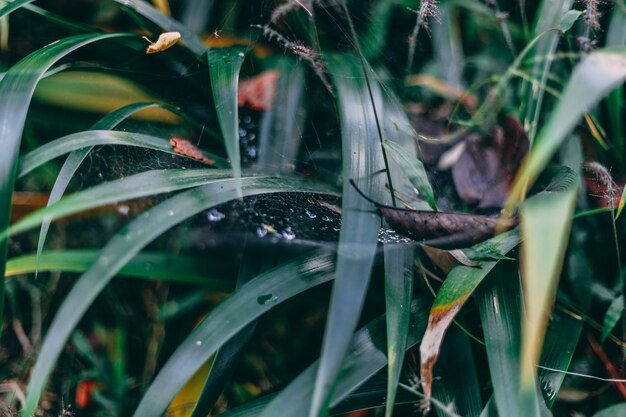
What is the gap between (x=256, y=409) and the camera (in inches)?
25.1

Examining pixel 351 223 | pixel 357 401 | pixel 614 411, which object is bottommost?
pixel 614 411

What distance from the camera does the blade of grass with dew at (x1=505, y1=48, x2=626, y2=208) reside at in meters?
0.40

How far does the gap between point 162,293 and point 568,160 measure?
0.86 metres

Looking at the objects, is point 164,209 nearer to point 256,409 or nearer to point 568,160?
point 256,409

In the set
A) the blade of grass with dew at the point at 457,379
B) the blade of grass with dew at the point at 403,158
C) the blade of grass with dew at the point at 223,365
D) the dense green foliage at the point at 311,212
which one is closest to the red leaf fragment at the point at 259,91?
the dense green foliage at the point at 311,212

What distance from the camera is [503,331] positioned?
0.62 m

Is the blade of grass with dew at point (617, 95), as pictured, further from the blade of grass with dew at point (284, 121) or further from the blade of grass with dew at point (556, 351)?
the blade of grass with dew at point (284, 121)

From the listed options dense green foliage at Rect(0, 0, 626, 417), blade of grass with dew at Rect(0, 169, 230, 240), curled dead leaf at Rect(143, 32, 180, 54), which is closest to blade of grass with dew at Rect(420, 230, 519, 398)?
dense green foliage at Rect(0, 0, 626, 417)

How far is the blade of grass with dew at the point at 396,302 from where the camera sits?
564 mm

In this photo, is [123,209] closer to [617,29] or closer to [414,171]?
[414,171]

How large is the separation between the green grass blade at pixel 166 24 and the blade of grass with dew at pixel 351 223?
258 mm

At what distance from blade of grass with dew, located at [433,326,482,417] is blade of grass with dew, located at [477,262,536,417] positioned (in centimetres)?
7

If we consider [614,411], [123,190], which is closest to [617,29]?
[614,411]

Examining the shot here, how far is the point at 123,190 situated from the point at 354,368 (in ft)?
1.16
